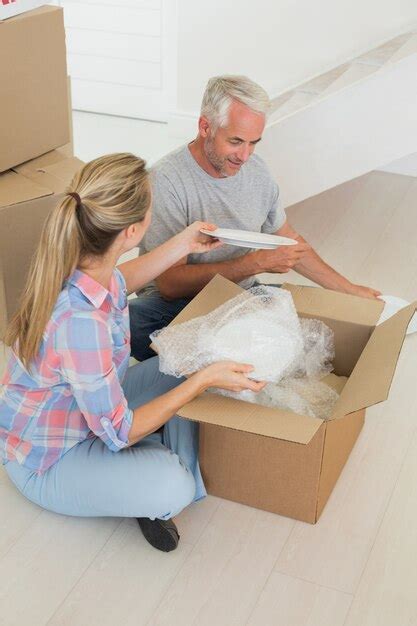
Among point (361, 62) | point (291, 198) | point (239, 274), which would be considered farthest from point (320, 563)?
point (361, 62)

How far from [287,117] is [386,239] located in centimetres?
71

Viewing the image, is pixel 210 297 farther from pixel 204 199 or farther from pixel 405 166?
pixel 405 166

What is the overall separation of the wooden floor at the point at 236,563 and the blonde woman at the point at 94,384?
2.4 inches

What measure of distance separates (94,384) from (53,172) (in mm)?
1152

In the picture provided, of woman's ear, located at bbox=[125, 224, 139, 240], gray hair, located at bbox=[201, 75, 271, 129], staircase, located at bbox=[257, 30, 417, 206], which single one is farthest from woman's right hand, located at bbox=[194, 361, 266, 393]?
staircase, located at bbox=[257, 30, 417, 206]

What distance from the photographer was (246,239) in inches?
84.5

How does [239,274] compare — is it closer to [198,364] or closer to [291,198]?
[198,364]

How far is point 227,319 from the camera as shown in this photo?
6.77 feet

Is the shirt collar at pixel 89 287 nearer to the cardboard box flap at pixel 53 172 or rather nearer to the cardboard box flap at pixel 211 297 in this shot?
the cardboard box flap at pixel 211 297

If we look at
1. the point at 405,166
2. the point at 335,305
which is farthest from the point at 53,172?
the point at 405,166

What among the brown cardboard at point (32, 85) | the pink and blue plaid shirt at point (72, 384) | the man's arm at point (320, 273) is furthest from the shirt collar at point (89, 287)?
the brown cardboard at point (32, 85)

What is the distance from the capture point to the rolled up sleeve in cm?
172

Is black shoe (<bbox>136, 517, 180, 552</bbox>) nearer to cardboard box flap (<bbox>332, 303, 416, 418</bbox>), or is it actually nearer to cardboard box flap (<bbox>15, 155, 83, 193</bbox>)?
cardboard box flap (<bbox>332, 303, 416, 418</bbox>)

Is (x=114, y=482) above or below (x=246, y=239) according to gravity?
below
